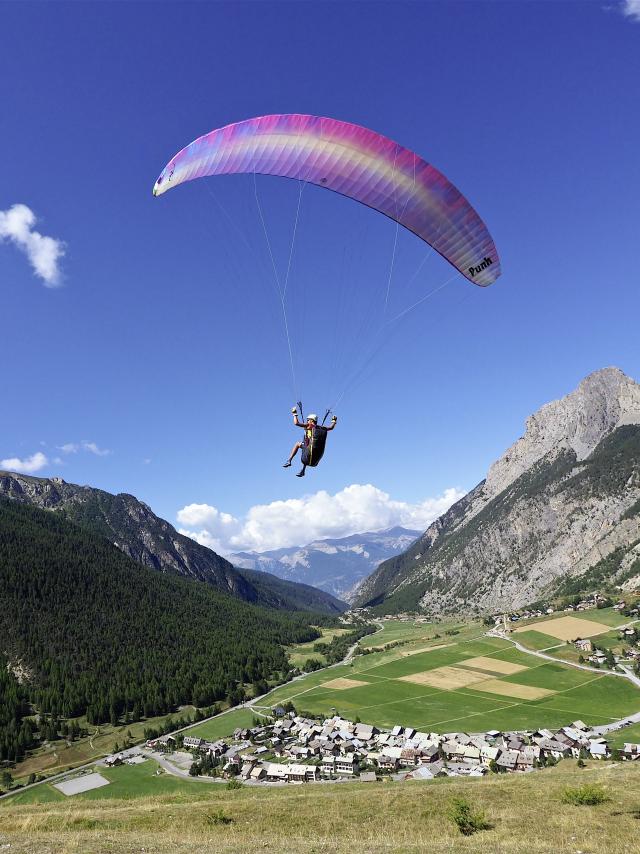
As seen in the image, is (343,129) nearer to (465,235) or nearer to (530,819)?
(465,235)

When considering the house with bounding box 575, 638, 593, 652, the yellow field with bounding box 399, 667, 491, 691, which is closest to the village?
the yellow field with bounding box 399, 667, 491, 691

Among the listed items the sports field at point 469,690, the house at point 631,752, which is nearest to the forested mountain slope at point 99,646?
the sports field at point 469,690

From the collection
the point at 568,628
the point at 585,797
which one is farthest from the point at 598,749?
the point at 568,628

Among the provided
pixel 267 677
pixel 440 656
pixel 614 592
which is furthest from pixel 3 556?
pixel 614 592

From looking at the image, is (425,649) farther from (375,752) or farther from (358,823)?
(358,823)

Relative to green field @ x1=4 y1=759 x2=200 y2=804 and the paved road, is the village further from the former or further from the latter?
the paved road

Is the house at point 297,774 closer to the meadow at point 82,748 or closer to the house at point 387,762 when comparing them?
the house at point 387,762
